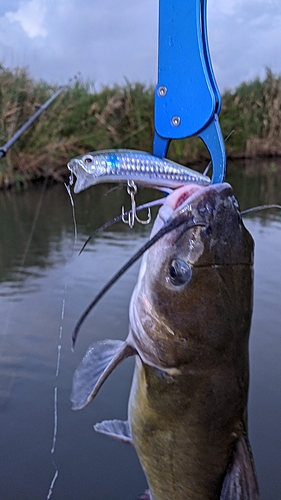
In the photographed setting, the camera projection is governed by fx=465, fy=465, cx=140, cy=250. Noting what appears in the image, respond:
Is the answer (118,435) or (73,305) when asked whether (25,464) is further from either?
(73,305)

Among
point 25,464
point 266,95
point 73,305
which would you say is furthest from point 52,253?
point 266,95

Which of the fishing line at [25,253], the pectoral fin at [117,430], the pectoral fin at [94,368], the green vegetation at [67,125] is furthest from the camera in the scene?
the green vegetation at [67,125]

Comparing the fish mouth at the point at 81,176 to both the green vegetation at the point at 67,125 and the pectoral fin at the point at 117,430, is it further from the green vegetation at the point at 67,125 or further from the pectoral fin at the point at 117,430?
the green vegetation at the point at 67,125

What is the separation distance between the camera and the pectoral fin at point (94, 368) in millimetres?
1147

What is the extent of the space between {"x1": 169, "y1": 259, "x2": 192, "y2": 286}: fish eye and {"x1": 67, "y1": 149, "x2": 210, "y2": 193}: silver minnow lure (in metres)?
0.18

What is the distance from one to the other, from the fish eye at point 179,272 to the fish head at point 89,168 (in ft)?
0.85

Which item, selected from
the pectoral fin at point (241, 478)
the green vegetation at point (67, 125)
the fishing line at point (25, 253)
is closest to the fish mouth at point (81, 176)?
the pectoral fin at point (241, 478)

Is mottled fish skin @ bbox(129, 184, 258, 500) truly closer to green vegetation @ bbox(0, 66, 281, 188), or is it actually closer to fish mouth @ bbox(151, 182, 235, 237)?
fish mouth @ bbox(151, 182, 235, 237)

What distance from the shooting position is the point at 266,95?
15.0m

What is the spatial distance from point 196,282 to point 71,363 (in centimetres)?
176

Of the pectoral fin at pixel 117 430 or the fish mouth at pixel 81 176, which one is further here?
the pectoral fin at pixel 117 430

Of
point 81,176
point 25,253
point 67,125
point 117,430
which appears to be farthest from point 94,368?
point 67,125

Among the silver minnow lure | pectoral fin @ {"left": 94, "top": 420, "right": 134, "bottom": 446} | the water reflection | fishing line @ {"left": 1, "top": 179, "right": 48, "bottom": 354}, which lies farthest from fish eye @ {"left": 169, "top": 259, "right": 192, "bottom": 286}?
fishing line @ {"left": 1, "top": 179, "right": 48, "bottom": 354}

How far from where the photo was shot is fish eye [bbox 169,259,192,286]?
105 cm
